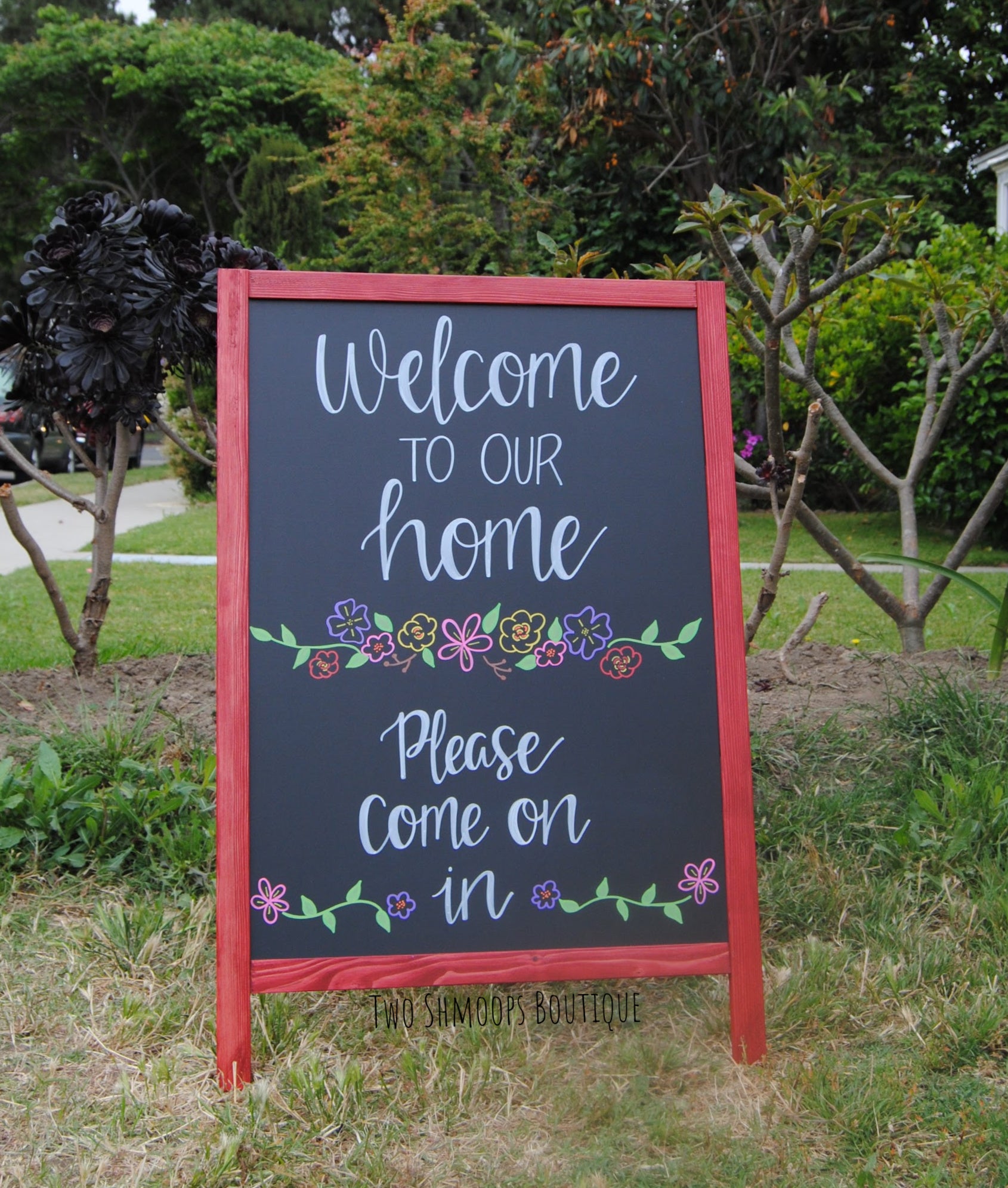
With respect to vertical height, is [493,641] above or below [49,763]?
above

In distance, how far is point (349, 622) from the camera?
2021 millimetres

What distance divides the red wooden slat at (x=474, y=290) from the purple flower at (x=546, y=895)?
3.74 feet

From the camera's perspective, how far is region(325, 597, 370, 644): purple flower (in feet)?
6.62

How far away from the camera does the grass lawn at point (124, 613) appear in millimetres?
4664

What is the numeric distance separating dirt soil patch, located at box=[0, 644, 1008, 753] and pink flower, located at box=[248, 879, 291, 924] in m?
1.28

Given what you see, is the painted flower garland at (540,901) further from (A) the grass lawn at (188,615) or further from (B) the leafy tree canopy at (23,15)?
(B) the leafy tree canopy at (23,15)

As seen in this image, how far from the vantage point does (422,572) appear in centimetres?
205

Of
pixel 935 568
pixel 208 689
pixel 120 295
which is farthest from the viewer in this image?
pixel 208 689

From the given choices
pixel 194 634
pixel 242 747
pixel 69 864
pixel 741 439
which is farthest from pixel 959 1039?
pixel 741 439

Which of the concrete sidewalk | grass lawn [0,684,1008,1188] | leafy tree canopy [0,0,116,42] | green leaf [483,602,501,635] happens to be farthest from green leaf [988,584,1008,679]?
leafy tree canopy [0,0,116,42]

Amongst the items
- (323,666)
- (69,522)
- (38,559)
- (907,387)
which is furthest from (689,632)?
(69,522)

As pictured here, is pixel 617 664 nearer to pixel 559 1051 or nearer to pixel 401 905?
pixel 401 905

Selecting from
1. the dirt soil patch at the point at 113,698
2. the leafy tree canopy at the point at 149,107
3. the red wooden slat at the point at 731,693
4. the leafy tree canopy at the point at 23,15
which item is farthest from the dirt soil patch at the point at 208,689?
the leafy tree canopy at the point at 23,15

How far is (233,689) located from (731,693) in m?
0.96
